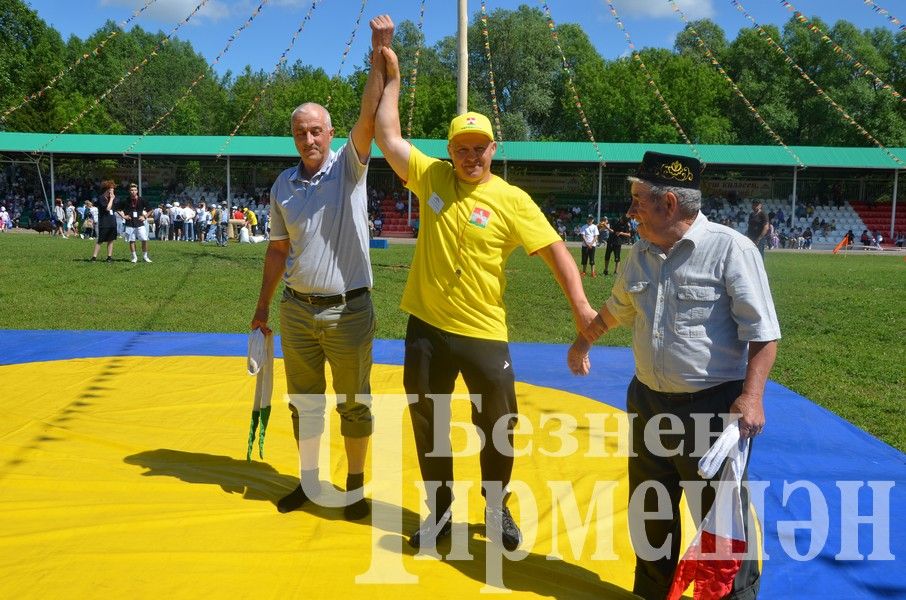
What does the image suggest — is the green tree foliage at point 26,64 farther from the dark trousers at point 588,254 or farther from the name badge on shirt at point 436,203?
the name badge on shirt at point 436,203

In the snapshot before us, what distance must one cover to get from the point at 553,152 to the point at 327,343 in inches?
1260

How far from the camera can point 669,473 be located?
2.91 metres

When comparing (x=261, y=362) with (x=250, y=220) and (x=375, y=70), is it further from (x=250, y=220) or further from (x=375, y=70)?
(x=250, y=220)

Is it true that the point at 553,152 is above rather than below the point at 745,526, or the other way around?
above

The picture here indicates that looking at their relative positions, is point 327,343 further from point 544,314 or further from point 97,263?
point 97,263

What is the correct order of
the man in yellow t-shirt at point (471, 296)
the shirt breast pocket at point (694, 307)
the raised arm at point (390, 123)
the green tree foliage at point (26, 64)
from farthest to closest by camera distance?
the green tree foliage at point (26, 64) < the raised arm at point (390, 123) < the man in yellow t-shirt at point (471, 296) < the shirt breast pocket at point (694, 307)

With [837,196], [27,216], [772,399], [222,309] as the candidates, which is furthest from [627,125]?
[772,399]

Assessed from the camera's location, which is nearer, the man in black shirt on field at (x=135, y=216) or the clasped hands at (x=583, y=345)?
the clasped hands at (x=583, y=345)

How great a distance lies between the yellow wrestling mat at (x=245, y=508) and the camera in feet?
9.61

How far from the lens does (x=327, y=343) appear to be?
3646 mm

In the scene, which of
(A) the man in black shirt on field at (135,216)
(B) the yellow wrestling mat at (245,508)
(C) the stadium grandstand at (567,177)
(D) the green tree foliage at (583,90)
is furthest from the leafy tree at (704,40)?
(B) the yellow wrestling mat at (245,508)

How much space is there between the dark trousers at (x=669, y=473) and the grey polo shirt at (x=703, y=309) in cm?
6

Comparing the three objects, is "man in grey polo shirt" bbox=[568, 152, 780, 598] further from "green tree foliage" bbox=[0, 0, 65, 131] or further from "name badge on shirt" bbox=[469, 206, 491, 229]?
"green tree foliage" bbox=[0, 0, 65, 131]

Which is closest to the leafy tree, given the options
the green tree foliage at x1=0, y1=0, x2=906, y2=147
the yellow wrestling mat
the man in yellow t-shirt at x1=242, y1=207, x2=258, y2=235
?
the green tree foliage at x1=0, y1=0, x2=906, y2=147
